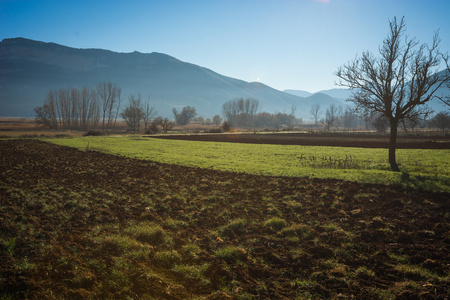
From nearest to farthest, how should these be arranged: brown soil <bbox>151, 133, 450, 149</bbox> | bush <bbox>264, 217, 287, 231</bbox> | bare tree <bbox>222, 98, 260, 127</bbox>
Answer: bush <bbox>264, 217, 287, 231</bbox>
brown soil <bbox>151, 133, 450, 149</bbox>
bare tree <bbox>222, 98, 260, 127</bbox>

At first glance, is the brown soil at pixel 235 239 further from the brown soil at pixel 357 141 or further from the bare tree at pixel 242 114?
the bare tree at pixel 242 114

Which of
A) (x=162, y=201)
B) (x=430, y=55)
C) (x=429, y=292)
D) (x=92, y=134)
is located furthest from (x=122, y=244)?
(x=92, y=134)

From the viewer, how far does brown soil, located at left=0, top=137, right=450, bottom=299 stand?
565 cm

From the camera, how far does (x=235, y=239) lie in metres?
8.40

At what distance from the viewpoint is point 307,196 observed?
13461 mm

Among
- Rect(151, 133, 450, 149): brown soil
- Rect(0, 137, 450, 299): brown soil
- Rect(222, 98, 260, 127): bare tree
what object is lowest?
Rect(0, 137, 450, 299): brown soil

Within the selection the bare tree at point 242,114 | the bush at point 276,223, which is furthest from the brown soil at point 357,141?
the bare tree at point 242,114

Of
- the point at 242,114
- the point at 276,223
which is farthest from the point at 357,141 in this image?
the point at 242,114

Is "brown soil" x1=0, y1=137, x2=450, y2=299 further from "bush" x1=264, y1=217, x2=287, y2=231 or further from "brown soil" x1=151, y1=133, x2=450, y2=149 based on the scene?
"brown soil" x1=151, y1=133, x2=450, y2=149

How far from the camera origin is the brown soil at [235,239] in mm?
5652

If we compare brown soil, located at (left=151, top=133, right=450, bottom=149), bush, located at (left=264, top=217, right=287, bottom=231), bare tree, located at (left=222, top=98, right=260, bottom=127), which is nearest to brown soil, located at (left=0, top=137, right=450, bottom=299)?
bush, located at (left=264, top=217, right=287, bottom=231)

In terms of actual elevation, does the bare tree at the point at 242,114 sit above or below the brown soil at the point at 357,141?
above

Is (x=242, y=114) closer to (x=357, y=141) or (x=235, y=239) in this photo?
(x=357, y=141)

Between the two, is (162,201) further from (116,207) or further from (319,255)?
(319,255)
